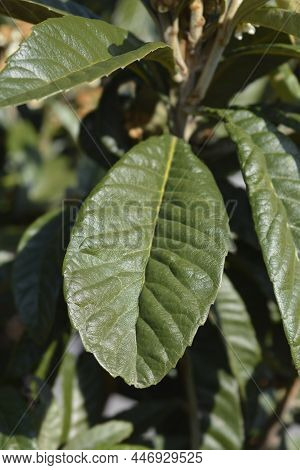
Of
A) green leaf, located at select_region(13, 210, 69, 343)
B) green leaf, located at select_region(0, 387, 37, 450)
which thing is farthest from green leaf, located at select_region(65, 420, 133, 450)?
green leaf, located at select_region(13, 210, 69, 343)

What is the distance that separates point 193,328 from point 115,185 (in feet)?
0.91

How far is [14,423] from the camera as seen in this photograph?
1.42 meters

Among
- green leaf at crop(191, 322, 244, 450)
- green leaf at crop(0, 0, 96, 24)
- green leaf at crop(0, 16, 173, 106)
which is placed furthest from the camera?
green leaf at crop(191, 322, 244, 450)

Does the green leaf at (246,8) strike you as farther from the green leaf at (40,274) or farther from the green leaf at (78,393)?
the green leaf at (78,393)

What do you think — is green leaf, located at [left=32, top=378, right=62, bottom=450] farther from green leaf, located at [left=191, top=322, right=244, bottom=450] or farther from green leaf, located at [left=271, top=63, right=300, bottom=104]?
green leaf, located at [left=271, top=63, right=300, bottom=104]

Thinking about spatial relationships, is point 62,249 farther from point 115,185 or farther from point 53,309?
point 115,185

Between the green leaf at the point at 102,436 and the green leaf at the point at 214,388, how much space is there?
0.23 m

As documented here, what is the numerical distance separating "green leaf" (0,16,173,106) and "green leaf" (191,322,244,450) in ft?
2.68

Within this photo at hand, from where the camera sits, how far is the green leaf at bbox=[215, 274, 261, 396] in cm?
158

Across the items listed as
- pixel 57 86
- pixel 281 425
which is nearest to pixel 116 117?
pixel 57 86

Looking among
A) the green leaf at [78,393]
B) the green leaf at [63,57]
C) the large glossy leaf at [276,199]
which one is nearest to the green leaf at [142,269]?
the large glossy leaf at [276,199]

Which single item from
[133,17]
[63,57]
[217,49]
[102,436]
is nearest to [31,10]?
[63,57]

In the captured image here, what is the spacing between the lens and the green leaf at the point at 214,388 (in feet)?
5.49

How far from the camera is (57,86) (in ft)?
3.10
